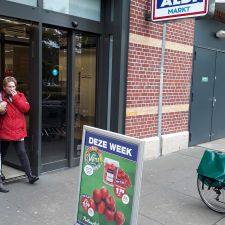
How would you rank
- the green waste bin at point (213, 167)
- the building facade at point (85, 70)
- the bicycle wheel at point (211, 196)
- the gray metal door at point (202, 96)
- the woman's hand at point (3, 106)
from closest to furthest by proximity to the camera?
the green waste bin at point (213, 167) < the bicycle wheel at point (211, 196) < the woman's hand at point (3, 106) < the building facade at point (85, 70) < the gray metal door at point (202, 96)

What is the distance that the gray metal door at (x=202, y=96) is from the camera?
8359 millimetres

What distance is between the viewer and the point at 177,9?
5.96 metres

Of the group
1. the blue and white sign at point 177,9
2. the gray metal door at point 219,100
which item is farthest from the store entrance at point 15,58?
the gray metal door at point 219,100

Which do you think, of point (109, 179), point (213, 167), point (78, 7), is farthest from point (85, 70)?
point (109, 179)

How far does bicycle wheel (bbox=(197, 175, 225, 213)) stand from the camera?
14.6 feet

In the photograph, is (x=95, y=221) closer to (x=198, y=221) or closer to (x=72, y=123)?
(x=198, y=221)

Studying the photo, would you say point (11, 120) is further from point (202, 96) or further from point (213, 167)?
point (202, 96)

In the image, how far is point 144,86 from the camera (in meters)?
6.76

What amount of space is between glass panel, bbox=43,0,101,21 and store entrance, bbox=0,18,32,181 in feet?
1.77

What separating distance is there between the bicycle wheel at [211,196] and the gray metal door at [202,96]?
12.2ft

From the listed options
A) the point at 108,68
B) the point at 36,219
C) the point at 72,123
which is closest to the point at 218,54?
the point at 108,68

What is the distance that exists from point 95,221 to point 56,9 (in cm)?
366

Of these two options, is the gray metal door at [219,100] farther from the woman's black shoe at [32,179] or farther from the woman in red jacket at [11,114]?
the woman in red jacket at [11,114]

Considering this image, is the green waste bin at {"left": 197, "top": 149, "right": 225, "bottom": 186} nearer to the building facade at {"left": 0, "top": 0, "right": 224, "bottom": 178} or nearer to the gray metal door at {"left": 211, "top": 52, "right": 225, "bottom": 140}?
the building facade at {"left": 0, "top": 0, "right": 224, "bottom": 178}
